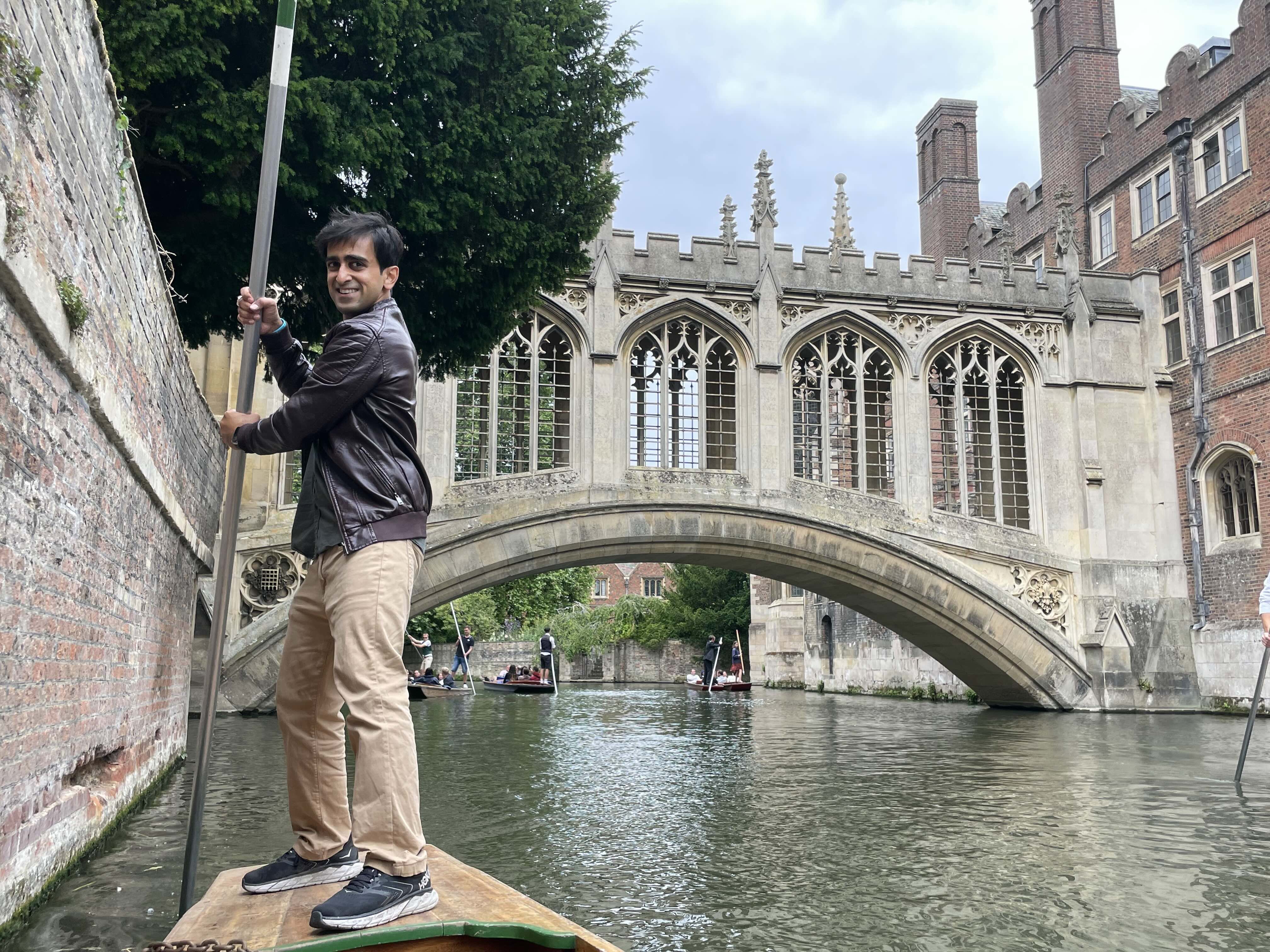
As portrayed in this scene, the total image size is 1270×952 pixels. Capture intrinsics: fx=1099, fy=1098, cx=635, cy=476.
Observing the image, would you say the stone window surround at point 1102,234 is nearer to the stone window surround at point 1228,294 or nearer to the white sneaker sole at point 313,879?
the stone window surround at point 1228,294

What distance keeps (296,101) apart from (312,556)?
5.44 m

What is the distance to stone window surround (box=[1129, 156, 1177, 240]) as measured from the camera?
57.8 feet

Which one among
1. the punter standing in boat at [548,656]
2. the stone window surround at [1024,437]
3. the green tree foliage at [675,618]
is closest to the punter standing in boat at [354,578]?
the stone window surround at [1024,437]

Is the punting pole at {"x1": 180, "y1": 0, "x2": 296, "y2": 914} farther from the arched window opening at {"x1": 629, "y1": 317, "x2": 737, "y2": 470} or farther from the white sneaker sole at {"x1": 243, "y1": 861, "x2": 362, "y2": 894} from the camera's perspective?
the arched window opening at {"x1": 629, "y1": 317, "x2": 737, "y2": 470}

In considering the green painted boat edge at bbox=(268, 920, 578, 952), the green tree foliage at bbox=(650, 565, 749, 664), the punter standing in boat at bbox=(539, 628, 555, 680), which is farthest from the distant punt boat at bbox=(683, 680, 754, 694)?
the green painted boat edge at bbox=(268, 920, 578, 952)

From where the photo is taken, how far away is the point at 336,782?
10.3 ft

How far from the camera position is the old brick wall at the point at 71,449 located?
3.34m

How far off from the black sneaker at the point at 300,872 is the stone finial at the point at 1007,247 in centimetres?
1644

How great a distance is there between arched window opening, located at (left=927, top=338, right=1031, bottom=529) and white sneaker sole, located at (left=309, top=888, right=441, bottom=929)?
605 inches

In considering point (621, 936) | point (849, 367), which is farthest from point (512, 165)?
point (849, 367)

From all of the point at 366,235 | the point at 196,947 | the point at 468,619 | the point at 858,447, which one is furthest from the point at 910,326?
the point at 468,619

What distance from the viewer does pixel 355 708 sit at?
8.94 feet

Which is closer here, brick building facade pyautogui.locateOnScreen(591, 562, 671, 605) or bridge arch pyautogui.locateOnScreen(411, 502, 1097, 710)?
bridge arch pyautogui.locateOnScreen(411, 502, 1097, 710)

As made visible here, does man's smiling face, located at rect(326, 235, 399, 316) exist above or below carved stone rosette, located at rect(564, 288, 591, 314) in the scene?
below
